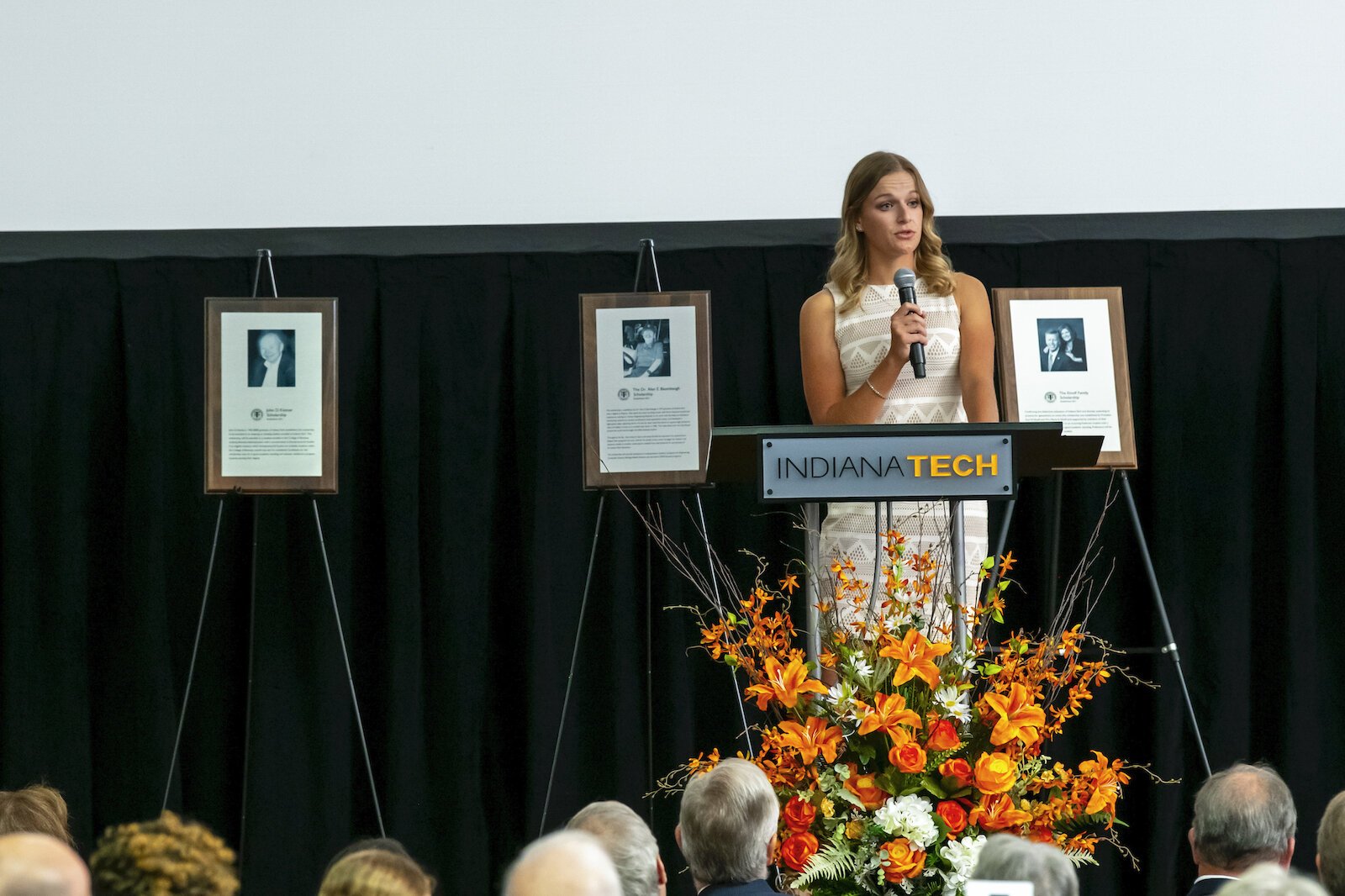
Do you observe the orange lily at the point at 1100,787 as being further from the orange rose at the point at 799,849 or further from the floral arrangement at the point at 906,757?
the orange rose at the point at 799,849

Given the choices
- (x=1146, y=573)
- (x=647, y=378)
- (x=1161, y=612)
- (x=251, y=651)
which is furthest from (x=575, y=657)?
(x=1146, y=573)

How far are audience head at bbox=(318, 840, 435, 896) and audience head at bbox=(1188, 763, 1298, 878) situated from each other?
4.88 feet

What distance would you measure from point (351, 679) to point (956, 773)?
265 cm

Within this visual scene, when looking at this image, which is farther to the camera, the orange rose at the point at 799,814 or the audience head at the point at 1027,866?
the orange rose at the point at 799,814

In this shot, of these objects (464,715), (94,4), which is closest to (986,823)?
(464,715)

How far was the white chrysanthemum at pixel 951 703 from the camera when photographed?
98.2 inches

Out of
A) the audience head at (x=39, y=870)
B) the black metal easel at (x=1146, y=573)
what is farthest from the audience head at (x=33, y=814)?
the black metal easel at (x=1146, y=573)

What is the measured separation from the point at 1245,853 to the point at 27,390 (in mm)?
3887

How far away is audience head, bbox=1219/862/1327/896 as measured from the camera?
1702 mm

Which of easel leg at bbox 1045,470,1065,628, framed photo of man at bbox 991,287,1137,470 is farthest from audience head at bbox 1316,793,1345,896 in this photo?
→ framed photo of man at bbox 991,287,1137,470

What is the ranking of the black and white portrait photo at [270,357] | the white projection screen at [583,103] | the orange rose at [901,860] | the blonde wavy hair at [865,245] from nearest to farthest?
the orange rose at [901,860]
the blonde wavy hair at [865,245]
the black and white portrait photo at [270,357]
the white projection screen at [583,103]

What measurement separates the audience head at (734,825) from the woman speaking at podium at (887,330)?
1180 millimetres

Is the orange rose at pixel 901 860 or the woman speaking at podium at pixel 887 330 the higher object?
the woman speaking at podium at pixel 887 330

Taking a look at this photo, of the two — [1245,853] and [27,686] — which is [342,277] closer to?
[27,686]
